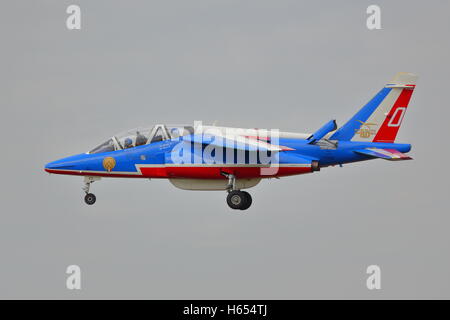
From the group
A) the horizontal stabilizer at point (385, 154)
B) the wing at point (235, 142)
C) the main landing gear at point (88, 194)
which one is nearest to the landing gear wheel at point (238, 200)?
the wing at point (235, 142)

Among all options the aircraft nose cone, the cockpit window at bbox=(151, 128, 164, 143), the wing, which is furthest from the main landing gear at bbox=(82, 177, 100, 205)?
the wing

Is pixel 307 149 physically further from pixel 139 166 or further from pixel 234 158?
pixel 139 166

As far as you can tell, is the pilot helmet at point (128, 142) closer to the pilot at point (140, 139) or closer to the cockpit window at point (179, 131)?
the pilot at point (140, 139)

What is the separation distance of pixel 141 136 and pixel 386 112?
9.74 m

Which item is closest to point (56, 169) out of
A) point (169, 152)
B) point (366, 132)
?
point (169, 152)

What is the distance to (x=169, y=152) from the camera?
2173 inches

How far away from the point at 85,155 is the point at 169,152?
370 cm

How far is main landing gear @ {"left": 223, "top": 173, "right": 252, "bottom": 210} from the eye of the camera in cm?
5469

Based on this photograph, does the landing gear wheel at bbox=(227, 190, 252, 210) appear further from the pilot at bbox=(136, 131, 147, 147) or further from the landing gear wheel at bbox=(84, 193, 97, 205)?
the landing gear wheel at bbox=(84, 193, 97, 205)

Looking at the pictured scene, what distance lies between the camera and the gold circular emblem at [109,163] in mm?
55938

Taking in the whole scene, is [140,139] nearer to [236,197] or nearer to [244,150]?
[244,150]

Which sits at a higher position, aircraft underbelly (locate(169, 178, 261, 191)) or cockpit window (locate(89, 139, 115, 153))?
cockpit window (locate(89, 139, 115, 153))

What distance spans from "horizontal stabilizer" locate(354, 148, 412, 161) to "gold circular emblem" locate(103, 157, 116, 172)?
9.72 m

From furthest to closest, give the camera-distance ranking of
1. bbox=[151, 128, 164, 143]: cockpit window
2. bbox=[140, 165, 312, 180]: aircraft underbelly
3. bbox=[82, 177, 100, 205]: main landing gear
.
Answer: bbox=[82, 177, 100, 205]: main landing gear → bbox=[151, 128, 164, 143]: cockpit window → bbox=[140, 165, 312, 180]: aircraft underbelly
